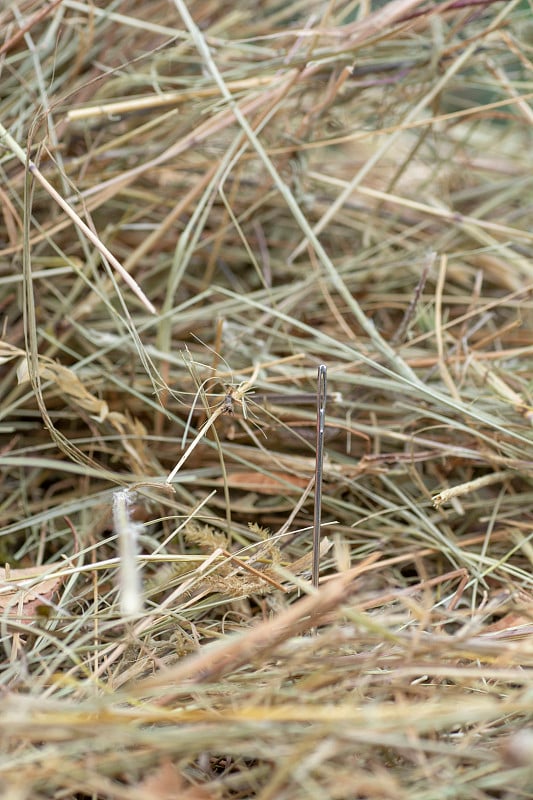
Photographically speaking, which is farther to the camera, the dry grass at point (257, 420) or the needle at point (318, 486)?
the needle at point (318, 486)

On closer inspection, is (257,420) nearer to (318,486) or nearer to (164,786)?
(318,486)

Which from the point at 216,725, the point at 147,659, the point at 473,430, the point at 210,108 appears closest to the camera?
the point at 216,725

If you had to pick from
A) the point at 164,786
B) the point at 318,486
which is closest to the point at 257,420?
the point at 318,486

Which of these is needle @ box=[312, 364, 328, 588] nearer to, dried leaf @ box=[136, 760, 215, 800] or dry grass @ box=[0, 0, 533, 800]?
dry grass @ box=[0, 0, 533, 800]

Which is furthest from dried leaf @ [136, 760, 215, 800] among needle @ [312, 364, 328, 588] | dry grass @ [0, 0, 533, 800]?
needle @ [312, 364, 328, 588]

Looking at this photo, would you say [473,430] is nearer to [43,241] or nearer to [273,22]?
[43,241]

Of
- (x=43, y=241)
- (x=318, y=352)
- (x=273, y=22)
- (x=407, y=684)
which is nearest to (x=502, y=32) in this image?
(x=273, y=22)

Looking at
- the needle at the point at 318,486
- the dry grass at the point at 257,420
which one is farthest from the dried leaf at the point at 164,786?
the needle at the point at 318,486

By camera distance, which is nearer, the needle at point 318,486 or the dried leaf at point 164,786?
the dried leaf at point 164,786

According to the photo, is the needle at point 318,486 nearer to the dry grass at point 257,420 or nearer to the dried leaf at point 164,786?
the dry grass at point 257,420
